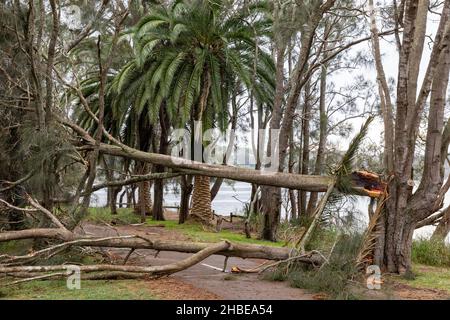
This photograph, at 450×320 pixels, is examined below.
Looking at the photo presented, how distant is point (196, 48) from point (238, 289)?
1301 centimetres

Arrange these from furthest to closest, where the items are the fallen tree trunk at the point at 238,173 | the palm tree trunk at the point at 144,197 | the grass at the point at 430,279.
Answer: the palm tree trunk at the point at 144,197 < the fallen tree trunk at the point at 238,173 < the grass at the point at 430,279

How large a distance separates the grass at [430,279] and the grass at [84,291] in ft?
16.2

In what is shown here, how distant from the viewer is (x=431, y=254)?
13578mm

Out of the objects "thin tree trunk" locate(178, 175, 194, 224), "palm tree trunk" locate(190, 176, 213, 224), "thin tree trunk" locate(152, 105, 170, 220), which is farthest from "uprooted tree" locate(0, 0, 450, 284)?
"thin tree trunk" locate(152, 105, 170, 220)

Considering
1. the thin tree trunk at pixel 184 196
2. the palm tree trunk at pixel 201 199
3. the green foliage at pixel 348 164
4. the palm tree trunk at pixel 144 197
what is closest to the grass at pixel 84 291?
the green foliage at pixel 348 164

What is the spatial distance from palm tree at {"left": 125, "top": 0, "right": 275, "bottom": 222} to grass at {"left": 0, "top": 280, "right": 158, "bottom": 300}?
10.6m

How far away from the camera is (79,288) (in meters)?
8.33

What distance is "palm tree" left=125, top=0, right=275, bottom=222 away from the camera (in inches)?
749

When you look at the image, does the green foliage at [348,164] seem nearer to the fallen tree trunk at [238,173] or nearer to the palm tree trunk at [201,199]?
the fallen tree trunk at [238,173]

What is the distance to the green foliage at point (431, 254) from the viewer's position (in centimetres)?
1344

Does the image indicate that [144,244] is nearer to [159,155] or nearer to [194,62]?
[159,155]
